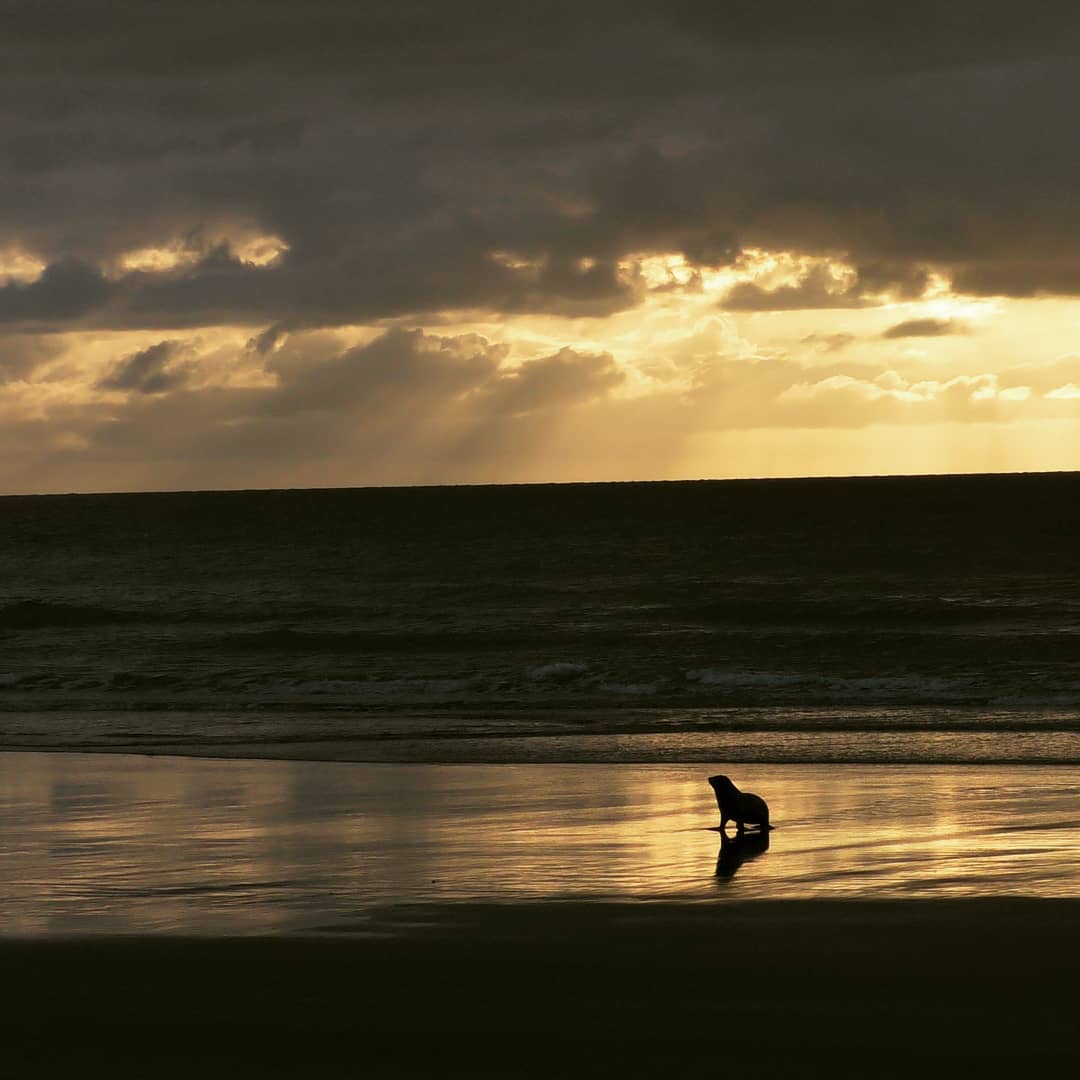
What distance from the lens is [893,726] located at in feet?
77.7

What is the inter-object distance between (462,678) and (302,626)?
15.5m

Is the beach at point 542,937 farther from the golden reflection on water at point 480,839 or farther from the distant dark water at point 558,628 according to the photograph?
the distant dark water at point 558,628

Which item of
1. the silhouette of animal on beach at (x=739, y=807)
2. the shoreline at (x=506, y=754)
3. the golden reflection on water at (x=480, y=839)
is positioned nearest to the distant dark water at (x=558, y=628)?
the shoreline at (x=506, y=754)

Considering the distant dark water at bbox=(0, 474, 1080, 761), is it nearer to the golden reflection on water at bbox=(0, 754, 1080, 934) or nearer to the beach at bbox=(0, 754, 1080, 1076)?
the golden reflection on water at bbox=(0, 754, 1080, 934)

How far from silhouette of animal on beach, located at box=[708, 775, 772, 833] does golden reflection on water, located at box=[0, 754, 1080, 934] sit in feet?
0.93

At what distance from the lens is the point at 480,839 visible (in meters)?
13.6

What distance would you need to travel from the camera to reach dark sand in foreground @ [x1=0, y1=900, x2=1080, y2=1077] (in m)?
7.75

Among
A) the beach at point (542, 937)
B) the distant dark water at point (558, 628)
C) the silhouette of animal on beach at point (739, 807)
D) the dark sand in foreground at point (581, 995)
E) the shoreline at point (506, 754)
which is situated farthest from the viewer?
the distant dark water at point (558, 628)

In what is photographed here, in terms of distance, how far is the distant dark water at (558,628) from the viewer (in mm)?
26562

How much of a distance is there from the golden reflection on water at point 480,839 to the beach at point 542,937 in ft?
0.16

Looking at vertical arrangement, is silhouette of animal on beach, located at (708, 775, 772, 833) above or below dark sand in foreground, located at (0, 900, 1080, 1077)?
above

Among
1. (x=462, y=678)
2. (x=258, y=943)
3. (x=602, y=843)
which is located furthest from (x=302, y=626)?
(x=258, y=943)

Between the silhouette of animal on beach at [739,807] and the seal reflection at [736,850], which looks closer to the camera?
the seal reflection at [736,850]

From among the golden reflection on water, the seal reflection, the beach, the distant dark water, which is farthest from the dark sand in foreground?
the distant dark water
